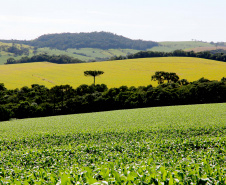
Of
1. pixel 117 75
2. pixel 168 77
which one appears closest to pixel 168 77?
pixel 168 77

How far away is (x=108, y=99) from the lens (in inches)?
3442

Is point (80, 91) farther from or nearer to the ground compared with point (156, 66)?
nearer to the ground

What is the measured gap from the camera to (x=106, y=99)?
3420 inches

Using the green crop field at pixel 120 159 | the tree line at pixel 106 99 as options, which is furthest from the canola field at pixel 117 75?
the green crop field at pixel 120 159

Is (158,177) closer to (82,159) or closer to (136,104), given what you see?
(82,159)

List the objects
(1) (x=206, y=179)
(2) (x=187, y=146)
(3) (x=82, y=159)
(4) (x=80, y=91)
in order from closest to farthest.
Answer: (1) (x=206, y=179)
(3) (x=82, y=159)
(2) (x=187, y=146)
(4) (x=80, y=91)

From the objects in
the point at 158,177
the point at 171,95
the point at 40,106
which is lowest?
the point at 40,106

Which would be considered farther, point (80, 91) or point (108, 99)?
point (80, 91)

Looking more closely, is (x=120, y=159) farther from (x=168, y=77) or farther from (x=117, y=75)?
(x=117, y=75)

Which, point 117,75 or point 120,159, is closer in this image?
point 120,159

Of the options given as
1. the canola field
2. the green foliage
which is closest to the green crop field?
the green foliage

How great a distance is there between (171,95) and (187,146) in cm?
6338

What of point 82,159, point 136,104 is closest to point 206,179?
point 82,159

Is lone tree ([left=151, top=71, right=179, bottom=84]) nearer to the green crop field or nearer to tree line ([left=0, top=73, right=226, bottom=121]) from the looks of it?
tree line ([left=0, top=73, right=226, bottom=121])
